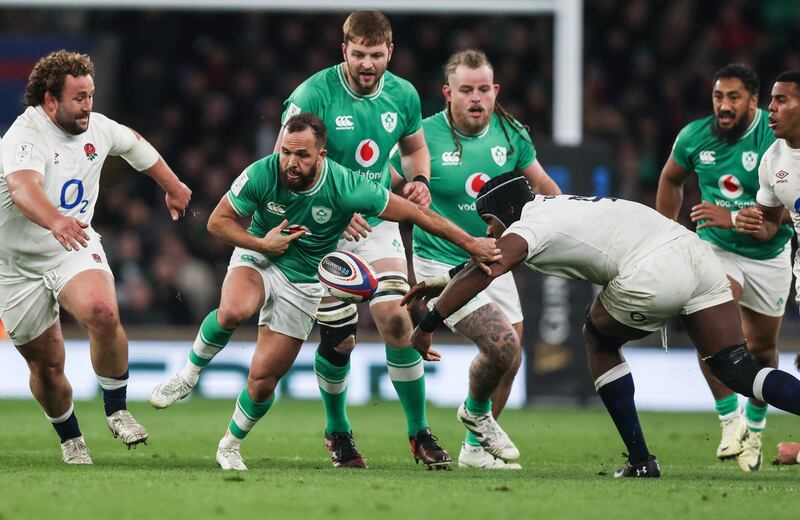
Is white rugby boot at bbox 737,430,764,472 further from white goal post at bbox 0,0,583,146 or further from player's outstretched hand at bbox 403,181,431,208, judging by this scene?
white goal post at bbox 0,0,583,146

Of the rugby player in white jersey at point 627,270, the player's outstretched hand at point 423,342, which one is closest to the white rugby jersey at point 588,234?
the rugby player in white jersey at point 627,270

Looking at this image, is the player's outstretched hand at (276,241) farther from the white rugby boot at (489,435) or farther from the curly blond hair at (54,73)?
the white rugby boot at (489,435)

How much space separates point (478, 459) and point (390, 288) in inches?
48.8

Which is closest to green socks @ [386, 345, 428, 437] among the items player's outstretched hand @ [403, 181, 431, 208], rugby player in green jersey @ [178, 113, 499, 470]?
rugby player in green jersey @ [178, 113, 499, 470]

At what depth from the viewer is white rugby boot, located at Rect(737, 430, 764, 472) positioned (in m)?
8.53

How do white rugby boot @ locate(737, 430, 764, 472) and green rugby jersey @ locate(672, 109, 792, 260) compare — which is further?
green rugby jersey @ locate(672, 109, 792, 260)

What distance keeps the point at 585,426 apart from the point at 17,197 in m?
5.86

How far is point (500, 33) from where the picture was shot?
17.8 m

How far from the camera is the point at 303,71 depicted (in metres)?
17.6

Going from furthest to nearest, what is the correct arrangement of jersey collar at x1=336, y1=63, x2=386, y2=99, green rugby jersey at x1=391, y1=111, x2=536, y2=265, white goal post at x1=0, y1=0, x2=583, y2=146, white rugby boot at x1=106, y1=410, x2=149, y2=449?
white goal post at x1=0, y1=0, x2=583, y2=146, green rugby jersey at x1=391, y1=111, x2=536, y2=265, jersey collar at x1=336, y1=63, x2=386, y2=99, white rugby boot at x1=106, y1=410, x2=149, y2=449

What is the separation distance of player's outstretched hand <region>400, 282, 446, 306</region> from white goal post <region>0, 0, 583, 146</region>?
5812 millimetres

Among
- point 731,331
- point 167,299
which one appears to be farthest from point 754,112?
point 167,299

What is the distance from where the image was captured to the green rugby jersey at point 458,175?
8766 millimetres

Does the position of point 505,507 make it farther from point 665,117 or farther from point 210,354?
point 665,117
